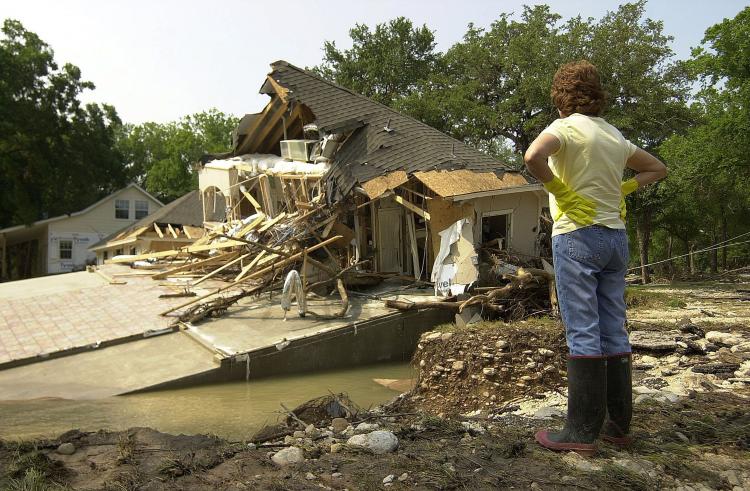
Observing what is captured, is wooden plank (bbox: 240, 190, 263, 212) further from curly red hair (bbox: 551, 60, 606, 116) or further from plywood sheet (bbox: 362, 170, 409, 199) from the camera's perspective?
curly red hair (bbox: 551, 60, 606, 116)

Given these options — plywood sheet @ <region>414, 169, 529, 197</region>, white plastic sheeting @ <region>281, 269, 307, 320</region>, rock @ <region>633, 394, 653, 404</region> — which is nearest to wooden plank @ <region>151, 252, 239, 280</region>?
white plastic sheeting @ <region>281, 269, 307, 320</region>

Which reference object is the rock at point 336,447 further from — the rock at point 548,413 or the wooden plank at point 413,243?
the wooden plank at point 413,243

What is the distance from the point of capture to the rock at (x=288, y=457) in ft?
11.4

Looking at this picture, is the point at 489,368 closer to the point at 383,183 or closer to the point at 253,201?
the point at 383,183

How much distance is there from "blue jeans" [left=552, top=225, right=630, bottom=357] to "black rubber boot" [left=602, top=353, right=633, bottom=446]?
8cm

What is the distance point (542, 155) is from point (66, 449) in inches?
144

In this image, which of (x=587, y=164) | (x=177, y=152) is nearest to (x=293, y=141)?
(x=587, y=164)

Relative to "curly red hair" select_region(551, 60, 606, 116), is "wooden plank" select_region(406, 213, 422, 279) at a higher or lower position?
lower

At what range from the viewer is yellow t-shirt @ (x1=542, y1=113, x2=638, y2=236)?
3518 mm

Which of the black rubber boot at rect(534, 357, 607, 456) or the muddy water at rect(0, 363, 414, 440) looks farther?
the muddy water at rect(0, 363, 414, 440)

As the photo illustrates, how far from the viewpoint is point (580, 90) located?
145 inches

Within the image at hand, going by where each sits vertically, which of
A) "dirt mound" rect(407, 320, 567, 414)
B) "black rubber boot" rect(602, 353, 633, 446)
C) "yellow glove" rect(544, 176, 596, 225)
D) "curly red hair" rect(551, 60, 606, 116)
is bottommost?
"dirt mound" rect(407, 320, 567, 414)

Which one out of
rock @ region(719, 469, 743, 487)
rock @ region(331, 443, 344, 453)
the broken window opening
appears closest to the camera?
rock @ region(719, 469, 743, 487)

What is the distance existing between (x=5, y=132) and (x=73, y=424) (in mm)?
32138
